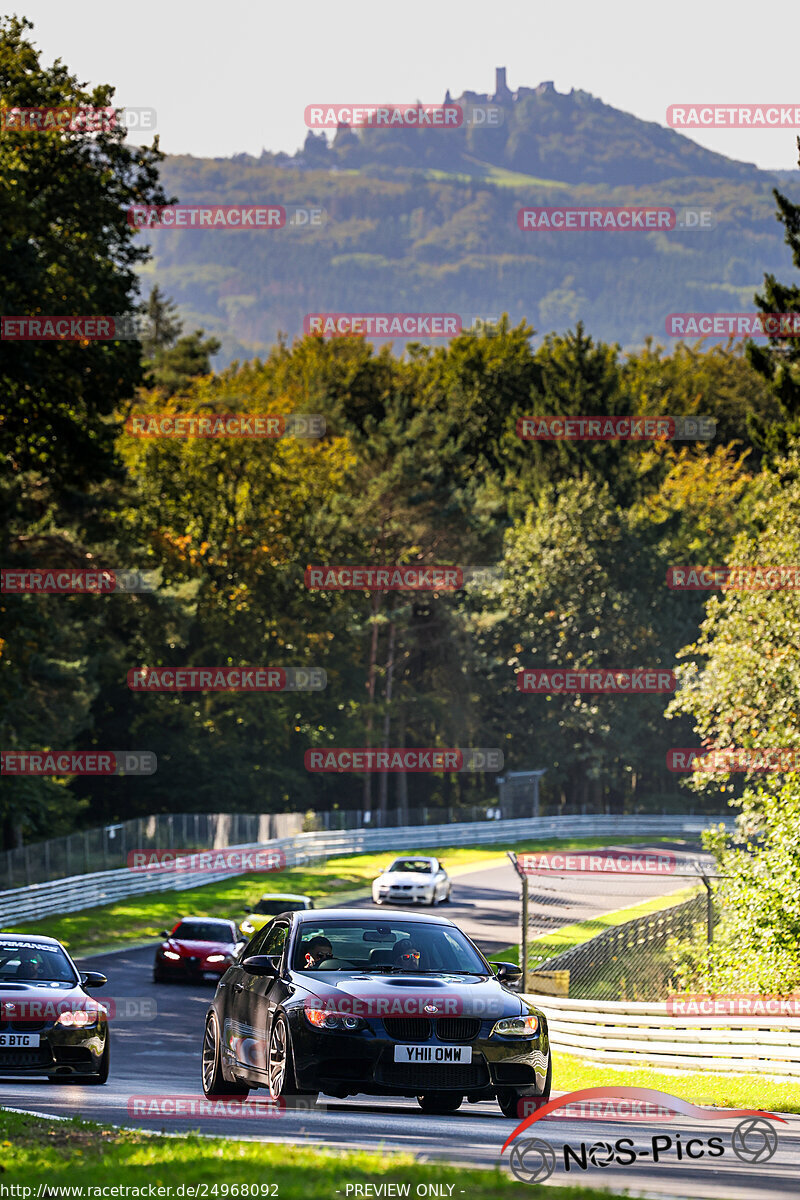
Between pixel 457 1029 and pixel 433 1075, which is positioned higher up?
pixel 457 1029

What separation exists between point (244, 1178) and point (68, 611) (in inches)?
1441

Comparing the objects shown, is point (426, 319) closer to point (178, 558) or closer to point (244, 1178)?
point (178, 558)

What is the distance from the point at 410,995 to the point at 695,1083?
238 inches

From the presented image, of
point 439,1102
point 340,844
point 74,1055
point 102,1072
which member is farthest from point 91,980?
point 340,844

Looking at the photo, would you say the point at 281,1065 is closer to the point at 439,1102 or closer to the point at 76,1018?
the point at 439,1102

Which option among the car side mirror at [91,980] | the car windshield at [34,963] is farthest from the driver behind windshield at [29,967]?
the car side mirror at [91,980]

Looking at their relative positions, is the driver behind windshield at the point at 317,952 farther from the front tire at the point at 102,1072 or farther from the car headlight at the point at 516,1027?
the front tire at the point at 102,1072

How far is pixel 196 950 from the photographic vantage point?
90.7 ft

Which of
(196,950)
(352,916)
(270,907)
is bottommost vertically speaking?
(270,907)

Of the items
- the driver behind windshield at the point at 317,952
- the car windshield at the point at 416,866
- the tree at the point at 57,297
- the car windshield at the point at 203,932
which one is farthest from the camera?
the car windshield at the point at 416,866

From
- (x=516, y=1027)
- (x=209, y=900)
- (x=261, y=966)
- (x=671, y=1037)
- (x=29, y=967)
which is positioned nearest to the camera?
(x=516, y=1027)

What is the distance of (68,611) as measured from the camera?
141ft

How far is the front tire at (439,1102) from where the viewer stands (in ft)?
31.8

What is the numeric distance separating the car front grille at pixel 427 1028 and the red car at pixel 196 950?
18.5 meters
